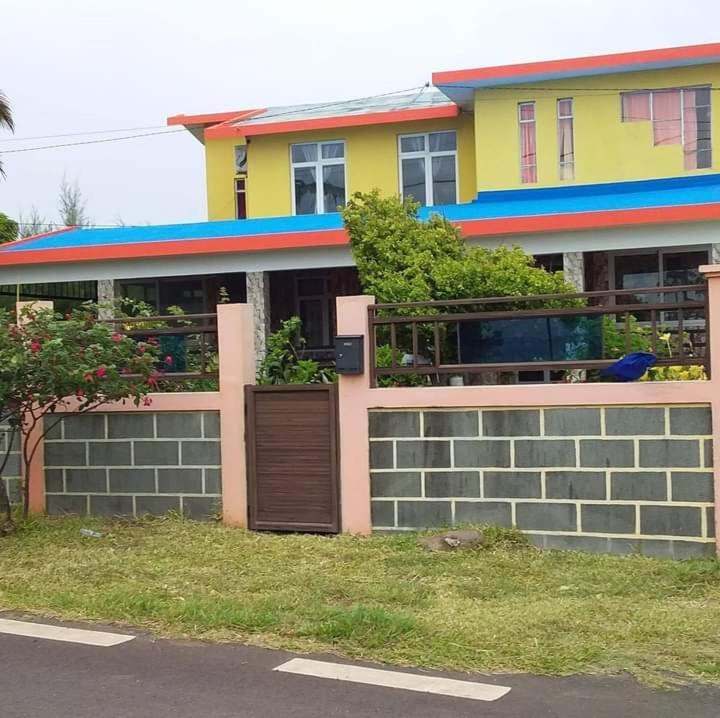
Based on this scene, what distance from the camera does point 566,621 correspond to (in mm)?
5582

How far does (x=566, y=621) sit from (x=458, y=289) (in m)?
3.92

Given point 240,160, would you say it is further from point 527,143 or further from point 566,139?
point 566,139

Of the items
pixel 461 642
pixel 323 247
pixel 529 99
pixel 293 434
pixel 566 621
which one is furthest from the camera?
pixel 529 99

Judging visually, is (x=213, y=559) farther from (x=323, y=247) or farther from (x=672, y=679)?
(x=323, y=247)

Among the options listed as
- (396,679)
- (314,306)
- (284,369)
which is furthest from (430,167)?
(396,679)

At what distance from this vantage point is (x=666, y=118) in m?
16.9

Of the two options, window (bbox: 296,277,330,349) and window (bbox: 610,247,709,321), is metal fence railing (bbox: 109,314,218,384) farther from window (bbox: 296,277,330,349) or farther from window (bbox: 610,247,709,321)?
window (bbox: 296,277,330,349)

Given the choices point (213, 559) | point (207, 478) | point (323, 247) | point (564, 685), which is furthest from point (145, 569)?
point (323, 247)

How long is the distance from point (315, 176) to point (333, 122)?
1.25m

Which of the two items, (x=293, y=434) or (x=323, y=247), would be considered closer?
(x=293, y=434)

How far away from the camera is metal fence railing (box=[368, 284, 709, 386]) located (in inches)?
298

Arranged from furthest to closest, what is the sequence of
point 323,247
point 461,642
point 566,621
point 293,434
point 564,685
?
point 323,247, point 293,434, point 566,621, point 461,642, point 564,685

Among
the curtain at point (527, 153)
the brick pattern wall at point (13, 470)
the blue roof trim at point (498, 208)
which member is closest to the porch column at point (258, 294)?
the blue roof trim at point (498, 208)

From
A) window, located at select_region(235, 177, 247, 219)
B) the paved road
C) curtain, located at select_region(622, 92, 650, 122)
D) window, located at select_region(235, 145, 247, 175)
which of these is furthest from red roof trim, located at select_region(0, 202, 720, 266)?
the paved road
